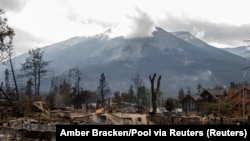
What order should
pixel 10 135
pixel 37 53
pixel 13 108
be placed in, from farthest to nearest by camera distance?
pixel 37 53, pixel 13 108, pixel 10 135

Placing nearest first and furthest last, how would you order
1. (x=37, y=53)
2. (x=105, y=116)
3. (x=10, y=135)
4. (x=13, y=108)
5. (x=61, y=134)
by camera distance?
(x=61, y=134) → (x=10, y=135) → (x=105, y=116) → (x=13, y=108) → (x=37, y=53)

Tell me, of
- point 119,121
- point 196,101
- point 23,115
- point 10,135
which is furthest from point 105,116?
point 196,101

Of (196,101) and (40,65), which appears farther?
(196,101)

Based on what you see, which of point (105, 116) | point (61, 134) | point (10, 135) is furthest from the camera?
point (105, 116)

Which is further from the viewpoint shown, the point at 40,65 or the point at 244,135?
the point at 40,65

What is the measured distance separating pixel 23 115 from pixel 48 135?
19.9 m

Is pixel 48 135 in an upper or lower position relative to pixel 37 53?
lower

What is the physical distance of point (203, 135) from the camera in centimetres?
1366

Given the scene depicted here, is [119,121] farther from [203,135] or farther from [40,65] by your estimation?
[40,65]

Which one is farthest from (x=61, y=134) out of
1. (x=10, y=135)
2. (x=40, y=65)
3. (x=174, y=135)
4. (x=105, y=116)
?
(x=40, y=65)

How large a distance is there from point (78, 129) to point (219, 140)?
444 centimetres

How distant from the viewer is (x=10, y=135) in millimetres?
22297

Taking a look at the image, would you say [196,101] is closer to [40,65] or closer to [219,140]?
[40,65]

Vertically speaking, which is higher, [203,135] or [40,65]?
[40,65]
